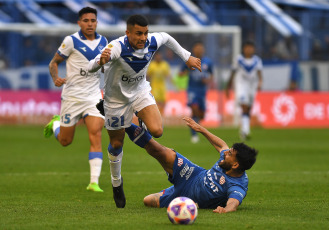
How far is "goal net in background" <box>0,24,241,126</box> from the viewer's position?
25.5 m

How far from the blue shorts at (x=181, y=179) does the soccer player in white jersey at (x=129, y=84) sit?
449mm

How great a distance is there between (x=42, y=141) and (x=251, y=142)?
5715 mm

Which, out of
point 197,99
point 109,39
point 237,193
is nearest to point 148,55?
point 237,193

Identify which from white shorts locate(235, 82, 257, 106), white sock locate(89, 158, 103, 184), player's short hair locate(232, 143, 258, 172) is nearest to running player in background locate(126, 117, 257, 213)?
player's short hair locate(232, 143, 258, 172)

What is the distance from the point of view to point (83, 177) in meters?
11.9

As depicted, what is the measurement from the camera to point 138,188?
10492mm

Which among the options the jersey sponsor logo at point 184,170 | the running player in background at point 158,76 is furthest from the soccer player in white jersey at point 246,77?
the jersey sponsor logo at point 184,170

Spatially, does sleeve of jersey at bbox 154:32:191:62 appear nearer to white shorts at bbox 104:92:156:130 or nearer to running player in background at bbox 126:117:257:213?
white shorts at bbox 104:92:156:130

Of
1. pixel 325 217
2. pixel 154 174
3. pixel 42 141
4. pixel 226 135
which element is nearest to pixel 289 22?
pixel 226 135

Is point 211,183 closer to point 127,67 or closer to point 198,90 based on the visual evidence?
point 127,67

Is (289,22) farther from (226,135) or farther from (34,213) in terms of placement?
(34,213)

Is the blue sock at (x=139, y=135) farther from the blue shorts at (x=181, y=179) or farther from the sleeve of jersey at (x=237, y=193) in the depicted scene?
the sleeve of jersey at (x=237, y=193)

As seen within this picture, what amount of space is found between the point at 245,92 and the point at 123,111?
12574mm

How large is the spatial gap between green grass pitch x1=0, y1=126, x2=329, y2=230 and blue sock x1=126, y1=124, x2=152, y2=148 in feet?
2.48
